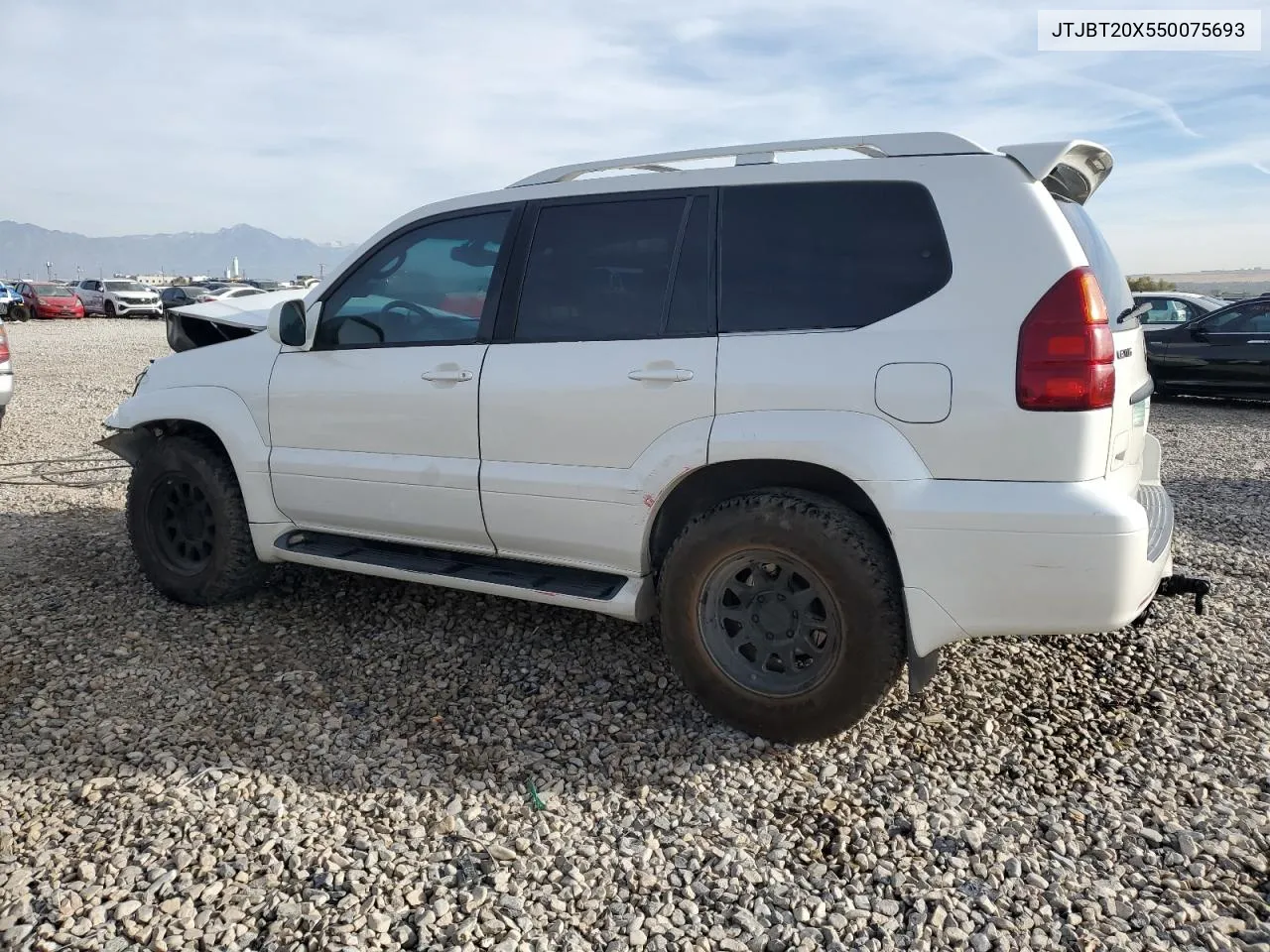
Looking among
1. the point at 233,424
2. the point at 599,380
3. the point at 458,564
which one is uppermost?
the point at 599,380

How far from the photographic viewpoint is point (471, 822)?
2.81 metres

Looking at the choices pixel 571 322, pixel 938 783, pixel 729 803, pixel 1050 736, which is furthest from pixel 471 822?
Answer: pixel 1050 736

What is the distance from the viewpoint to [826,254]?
3109 mm

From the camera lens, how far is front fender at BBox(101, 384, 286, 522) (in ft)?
13.8

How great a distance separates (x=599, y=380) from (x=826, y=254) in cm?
89

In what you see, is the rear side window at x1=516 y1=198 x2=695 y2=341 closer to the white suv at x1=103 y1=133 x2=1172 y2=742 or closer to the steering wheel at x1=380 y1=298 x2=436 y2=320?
the white suv at x1=103 y1=133 x2=1172 y2=742

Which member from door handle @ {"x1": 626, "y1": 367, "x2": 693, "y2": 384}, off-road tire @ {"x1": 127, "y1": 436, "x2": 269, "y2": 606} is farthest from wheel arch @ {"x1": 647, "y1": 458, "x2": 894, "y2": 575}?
off-road tire @ {"x1": 127, "y1": 436, "x2": 269, "y2": 606}

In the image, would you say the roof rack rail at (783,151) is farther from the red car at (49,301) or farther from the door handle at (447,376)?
the red car at (49,301)

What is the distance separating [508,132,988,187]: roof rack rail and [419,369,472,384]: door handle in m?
0.85

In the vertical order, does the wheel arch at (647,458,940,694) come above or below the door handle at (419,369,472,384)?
below

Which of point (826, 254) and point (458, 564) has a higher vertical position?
point (826, 254)

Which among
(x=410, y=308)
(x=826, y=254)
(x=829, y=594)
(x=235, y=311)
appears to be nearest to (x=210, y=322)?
(x=235, y=311)

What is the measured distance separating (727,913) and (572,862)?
464mm

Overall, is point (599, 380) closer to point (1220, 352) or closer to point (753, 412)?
point (753, 412)
